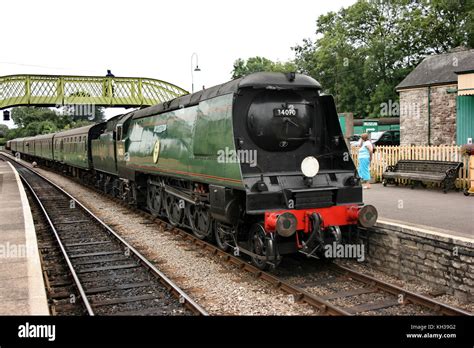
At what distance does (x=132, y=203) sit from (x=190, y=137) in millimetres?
5925

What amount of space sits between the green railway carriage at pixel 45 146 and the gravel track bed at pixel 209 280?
24328 millimetres

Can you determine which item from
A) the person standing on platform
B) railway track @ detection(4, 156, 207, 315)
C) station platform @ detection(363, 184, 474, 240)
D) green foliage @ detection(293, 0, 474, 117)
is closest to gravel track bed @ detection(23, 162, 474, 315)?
railway track @ detection(4, 156, 207, 315)

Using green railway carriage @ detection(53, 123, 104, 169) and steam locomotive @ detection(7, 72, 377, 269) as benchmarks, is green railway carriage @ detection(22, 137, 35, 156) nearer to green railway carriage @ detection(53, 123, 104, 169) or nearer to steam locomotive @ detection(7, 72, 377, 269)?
green railway carriage @ detection(53, 123, 104, 169)

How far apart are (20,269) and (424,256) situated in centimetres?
596

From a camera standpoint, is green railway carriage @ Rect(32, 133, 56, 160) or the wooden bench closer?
the wooden bench

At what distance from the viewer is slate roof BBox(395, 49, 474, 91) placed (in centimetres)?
2366

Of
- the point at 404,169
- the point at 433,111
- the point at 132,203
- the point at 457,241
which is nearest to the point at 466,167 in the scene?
the point at 404,169

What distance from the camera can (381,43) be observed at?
129ft

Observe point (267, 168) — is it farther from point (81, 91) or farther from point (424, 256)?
point (81, 91)

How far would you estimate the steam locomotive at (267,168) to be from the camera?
7.06m

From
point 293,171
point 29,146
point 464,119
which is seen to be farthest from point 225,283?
point 29,146

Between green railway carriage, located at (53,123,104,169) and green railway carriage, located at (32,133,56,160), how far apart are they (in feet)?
10.3

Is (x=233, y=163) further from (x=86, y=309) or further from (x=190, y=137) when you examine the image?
(x=86, y=309)

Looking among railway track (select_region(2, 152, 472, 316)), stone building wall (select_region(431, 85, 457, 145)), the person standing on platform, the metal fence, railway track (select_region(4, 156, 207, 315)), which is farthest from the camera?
stone building wall (select_region(431, 85, 457, 145))
